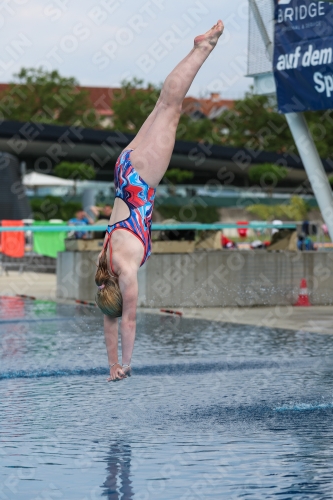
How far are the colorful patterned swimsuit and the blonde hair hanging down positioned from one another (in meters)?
0.22

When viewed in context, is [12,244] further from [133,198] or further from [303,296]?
[133,198]

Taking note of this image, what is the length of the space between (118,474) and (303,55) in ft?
38.6

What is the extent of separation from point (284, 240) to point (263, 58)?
218 inches

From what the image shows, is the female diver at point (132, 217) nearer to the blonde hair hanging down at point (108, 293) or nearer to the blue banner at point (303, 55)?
the blonde hair hanging down at point (108, 293)

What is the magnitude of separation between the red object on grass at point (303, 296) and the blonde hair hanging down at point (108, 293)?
11.8 meters

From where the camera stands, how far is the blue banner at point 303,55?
16.0 meters

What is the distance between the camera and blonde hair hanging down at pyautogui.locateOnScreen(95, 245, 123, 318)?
6863 mm

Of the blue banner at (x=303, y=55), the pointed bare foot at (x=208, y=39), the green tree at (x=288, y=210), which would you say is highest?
the green tree at (x=288, y=210)

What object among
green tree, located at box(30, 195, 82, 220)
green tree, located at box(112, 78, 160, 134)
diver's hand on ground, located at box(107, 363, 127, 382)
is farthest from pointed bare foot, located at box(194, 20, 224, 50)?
green tree, located at box(112, 78, 160, 134)

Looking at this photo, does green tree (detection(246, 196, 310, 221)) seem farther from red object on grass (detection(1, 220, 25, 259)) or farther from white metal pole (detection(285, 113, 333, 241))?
white metal pole (detection(285, 113, 333, 241))

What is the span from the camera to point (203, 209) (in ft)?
223

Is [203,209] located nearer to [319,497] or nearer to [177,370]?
[177,370]

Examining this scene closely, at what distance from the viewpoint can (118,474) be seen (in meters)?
5.64

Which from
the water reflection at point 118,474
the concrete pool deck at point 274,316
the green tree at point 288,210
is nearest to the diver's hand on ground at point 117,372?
the water reflection at point 118,474
